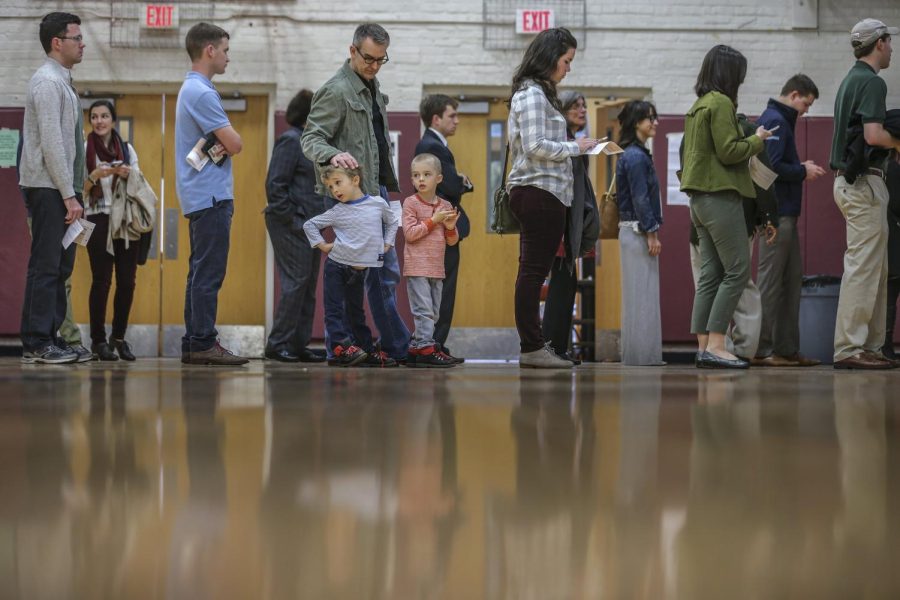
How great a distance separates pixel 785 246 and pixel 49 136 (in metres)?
4.01

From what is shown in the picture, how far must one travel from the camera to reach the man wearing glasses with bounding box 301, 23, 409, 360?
193 inches

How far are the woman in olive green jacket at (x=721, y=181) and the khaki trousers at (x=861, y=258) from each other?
64 centimetres

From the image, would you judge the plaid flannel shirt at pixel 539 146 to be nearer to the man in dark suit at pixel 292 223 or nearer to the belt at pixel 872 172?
the belt at pixel 872 172

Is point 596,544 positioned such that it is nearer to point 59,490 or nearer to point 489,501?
point 489,501

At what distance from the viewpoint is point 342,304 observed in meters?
5.09

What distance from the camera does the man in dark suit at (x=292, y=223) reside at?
Answer: 20.4ft

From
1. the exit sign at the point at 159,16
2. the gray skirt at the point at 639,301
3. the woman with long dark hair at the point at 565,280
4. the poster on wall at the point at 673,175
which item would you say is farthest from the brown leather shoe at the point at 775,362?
the exit sign at the point at 159,16

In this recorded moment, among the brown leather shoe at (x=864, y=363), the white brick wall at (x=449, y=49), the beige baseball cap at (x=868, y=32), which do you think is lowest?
the brown leather shoe at (x=864, y=363)

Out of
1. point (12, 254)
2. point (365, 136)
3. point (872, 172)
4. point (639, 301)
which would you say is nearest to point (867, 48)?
point (872, 172)

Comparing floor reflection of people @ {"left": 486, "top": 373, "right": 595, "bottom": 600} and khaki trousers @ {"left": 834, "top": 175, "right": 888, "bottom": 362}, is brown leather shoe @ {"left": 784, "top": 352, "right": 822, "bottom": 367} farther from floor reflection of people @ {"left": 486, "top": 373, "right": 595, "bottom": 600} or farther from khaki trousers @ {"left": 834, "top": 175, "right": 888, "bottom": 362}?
floor reflection of people @ {"left": 486, "top": 373, "right": 595, "bottom": 600}

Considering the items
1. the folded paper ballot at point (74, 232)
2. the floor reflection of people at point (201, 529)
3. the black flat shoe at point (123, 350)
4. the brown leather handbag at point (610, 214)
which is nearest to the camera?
the floor reflection of people at point (201, 529)

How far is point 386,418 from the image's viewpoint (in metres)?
2.45

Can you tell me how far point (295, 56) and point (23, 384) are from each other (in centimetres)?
587

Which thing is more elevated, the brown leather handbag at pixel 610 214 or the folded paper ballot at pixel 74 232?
the brown leather handbag at pixel 610 214
